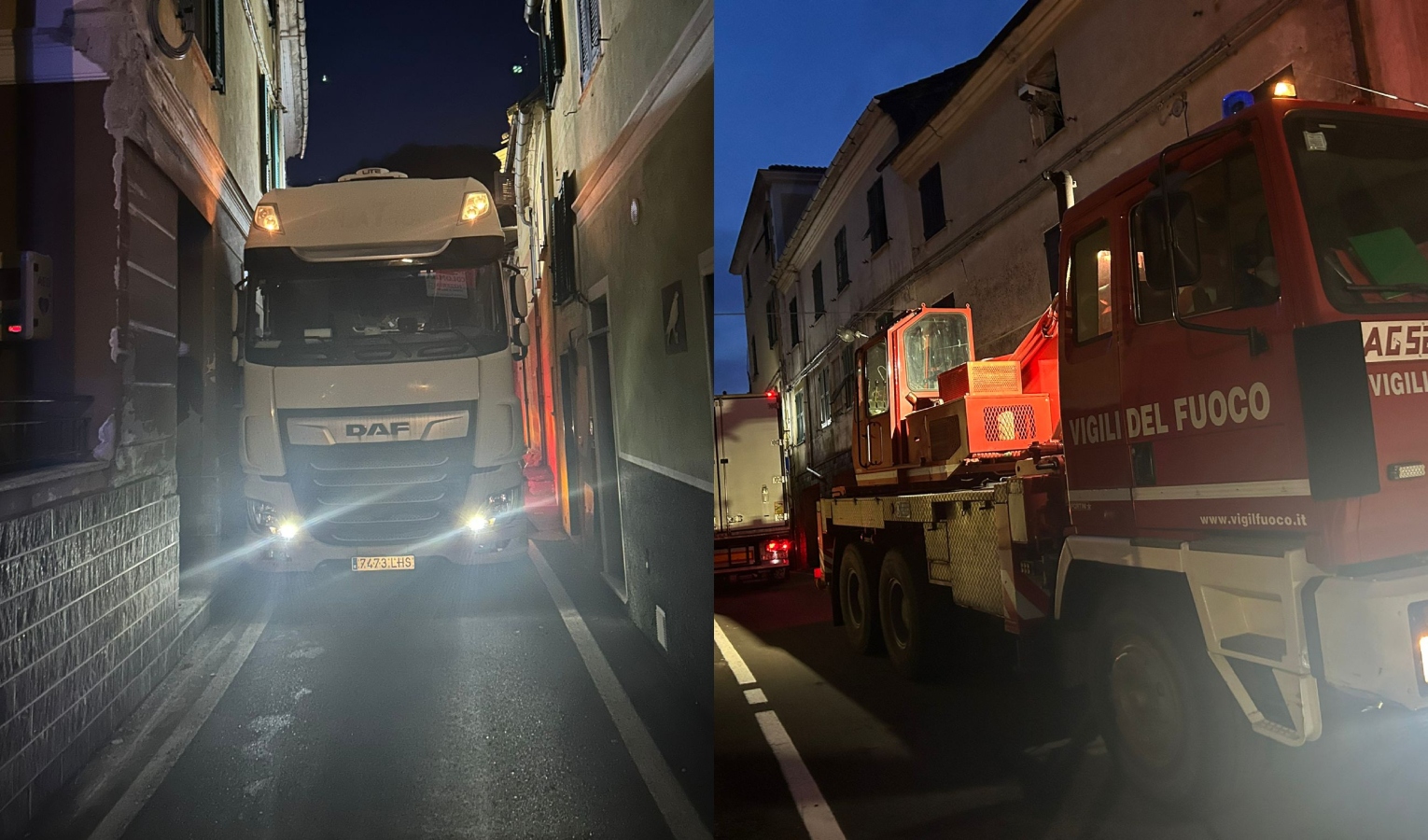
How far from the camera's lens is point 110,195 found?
8.06ft

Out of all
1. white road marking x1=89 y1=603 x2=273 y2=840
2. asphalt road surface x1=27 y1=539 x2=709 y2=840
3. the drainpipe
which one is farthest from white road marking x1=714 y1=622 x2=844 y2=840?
the drainpipe

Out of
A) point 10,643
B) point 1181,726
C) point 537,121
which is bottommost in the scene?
point 1181,726

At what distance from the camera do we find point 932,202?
11.6 meters

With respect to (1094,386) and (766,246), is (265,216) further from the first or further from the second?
(766,246)

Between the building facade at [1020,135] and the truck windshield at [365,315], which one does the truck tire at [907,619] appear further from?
the truck windshield at [365,315]

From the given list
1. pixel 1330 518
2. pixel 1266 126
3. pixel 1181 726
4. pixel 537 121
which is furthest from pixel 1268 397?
pixel 537 121

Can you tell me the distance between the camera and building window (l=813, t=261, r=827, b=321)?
1527 cm

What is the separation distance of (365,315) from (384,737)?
7.08ft

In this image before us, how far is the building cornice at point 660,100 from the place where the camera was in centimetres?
241

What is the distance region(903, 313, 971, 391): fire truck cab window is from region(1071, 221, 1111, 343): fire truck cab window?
2.18m

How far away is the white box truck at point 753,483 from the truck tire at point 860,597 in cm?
270

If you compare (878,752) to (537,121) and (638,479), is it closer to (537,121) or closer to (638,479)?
(638,479)

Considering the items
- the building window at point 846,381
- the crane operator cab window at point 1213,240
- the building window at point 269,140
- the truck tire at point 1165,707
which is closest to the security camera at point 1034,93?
the building window at point 846,381

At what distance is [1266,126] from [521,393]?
3230 mm
